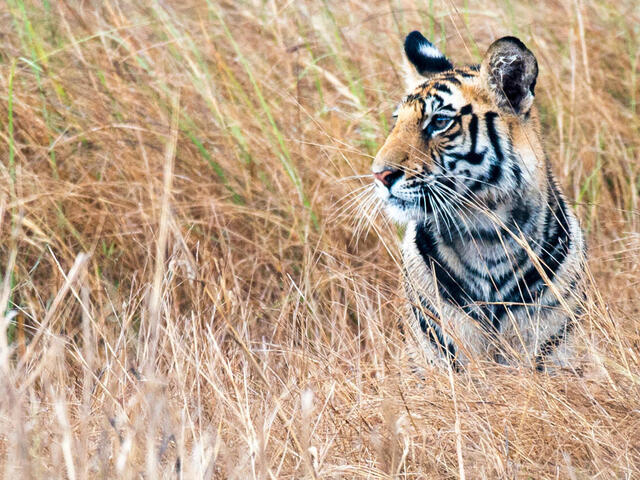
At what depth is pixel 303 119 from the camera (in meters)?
4.41

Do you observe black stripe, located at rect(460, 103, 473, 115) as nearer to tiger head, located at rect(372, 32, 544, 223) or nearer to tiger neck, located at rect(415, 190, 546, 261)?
tiger head, located at rect(372, 32, 544, 223)

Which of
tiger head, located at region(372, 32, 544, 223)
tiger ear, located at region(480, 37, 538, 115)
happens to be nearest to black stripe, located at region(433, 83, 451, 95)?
tiger head, located at region(372, 32, 544, 223)

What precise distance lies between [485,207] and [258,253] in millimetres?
1204

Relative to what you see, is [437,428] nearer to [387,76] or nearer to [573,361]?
[573,361]

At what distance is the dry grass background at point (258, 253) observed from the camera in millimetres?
2250

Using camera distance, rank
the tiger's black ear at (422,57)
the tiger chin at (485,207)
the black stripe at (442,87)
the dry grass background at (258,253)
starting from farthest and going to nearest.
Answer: the tiger's black ear at (422,57), the black stripe at (442,87), the tiger chin at (485,207), the dry grass background at (258,253)

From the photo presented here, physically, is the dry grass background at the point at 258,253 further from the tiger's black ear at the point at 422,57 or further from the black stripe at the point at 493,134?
the black stripe at the point at 493,134

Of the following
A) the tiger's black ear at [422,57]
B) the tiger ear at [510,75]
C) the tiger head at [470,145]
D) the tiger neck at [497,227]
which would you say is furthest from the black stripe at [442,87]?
the tiger neck at [497,227]

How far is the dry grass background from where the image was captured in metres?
2.25

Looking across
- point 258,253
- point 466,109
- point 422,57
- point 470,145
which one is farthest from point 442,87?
point 258,253

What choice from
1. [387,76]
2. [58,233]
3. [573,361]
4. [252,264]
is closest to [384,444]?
[573,361]

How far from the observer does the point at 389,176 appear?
9.77 ft

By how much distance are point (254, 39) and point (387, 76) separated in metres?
0.81

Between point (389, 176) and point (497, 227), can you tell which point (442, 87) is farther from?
point (497, 227)
